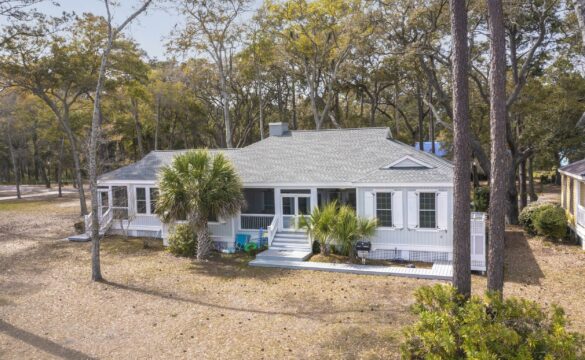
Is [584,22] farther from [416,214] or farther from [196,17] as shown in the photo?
[196,17]

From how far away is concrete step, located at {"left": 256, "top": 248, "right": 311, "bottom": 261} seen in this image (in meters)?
16.8

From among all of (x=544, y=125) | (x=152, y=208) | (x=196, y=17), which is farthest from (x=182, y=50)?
(x=544, y=125)

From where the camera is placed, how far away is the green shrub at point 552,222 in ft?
61.0

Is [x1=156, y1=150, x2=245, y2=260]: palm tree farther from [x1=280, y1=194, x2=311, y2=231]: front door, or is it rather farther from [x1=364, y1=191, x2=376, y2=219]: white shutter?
[x1=364, y1=191, x2=376, y2=219]: white shutter

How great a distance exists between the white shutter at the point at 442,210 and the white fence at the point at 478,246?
3.67ft

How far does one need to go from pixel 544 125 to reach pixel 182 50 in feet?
85.0

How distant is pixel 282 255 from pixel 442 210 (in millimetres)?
6419

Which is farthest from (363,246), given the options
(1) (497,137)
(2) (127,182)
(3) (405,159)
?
(2) (127,182)

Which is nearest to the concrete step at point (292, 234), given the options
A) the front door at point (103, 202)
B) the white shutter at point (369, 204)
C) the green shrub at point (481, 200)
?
the white shutter at point (369, 204)

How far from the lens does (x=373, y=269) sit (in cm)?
1491

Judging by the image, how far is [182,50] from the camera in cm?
3359

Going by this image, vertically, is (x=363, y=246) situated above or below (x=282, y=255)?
above

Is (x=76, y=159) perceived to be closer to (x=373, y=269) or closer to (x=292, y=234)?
(x=292, y=234)

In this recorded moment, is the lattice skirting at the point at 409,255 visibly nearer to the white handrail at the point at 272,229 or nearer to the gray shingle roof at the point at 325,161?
the gray shingle roof at the point at 325,161
